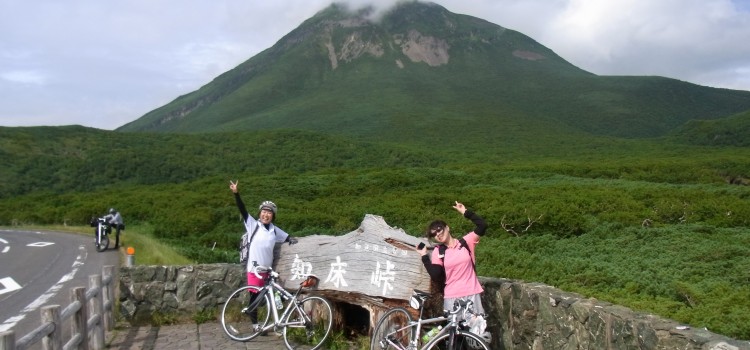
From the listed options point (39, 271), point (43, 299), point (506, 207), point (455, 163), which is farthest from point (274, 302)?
point (455, 163)

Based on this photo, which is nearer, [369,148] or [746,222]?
[746,222]

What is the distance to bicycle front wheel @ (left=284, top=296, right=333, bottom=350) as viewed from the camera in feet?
27.3

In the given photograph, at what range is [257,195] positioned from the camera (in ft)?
145

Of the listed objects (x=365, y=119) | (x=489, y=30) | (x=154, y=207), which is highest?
(x=489, y=30)

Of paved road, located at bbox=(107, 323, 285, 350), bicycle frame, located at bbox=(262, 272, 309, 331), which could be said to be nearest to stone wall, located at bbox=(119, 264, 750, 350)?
paved road, located at bbox=(107, 323, 285, 350)

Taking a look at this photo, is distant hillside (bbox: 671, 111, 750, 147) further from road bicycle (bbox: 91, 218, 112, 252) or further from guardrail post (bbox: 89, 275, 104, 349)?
guardrail post (bbox: 89, 275, 104, 349)

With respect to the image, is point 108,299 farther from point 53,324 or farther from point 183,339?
point 53,324

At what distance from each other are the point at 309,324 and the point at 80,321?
8.79ft

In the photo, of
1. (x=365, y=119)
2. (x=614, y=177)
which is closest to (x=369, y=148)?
(x=365, y=119)

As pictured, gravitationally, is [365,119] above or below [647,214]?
above

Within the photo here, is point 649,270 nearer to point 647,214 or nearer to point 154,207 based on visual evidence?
point 647,214

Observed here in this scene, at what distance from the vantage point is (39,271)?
17297mm

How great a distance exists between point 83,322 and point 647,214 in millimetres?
20210

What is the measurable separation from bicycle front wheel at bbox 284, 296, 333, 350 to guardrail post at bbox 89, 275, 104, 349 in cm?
236
